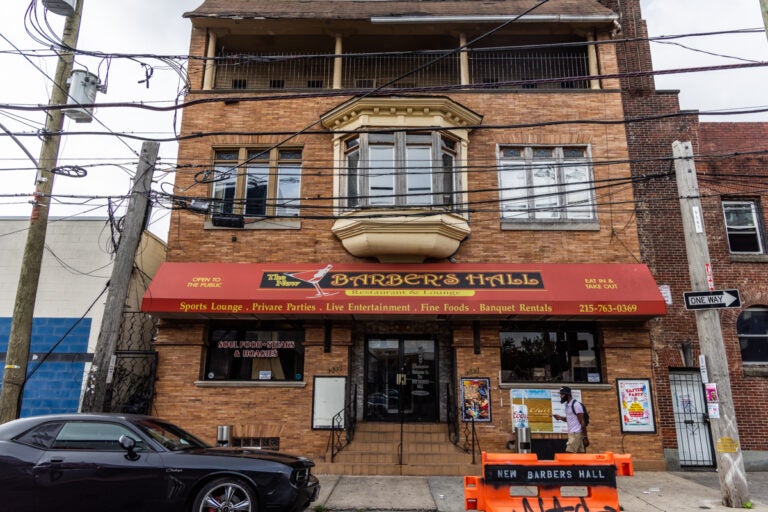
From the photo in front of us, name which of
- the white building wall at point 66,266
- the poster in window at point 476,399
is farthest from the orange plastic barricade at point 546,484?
the white building wall at point 66,266

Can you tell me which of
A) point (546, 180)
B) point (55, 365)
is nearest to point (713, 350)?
point (546, 180)

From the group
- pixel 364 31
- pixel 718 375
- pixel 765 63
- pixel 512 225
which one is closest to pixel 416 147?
pixel 512 225

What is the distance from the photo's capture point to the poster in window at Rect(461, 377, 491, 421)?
1116 centimetres

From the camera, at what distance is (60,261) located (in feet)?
40.5

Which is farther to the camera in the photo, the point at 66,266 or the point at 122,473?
the point at 66,266

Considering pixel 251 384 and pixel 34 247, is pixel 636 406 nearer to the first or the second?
pixel 251 384

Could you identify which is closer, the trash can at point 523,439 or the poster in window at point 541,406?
the trash can at point 523,439

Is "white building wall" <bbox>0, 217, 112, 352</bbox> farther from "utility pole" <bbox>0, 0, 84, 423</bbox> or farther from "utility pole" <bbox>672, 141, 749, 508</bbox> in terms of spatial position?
"utility pole" <bbox>672, 141, 749, 508</bbox>

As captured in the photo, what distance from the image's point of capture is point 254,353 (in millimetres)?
12172

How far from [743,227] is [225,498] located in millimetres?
13746

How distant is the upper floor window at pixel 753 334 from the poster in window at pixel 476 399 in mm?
6500

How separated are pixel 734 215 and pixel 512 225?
6096mm

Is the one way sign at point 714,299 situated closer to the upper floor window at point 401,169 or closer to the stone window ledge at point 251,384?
the upper floor window at point 401,169

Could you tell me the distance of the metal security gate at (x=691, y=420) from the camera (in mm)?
11641
